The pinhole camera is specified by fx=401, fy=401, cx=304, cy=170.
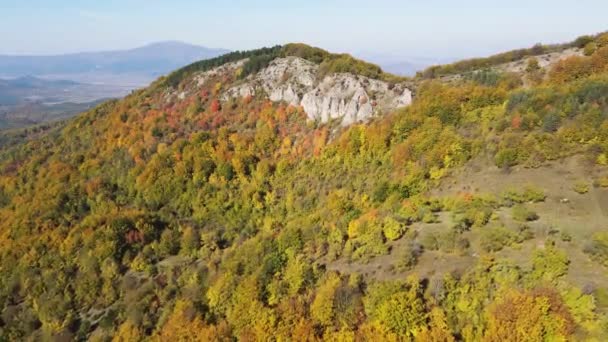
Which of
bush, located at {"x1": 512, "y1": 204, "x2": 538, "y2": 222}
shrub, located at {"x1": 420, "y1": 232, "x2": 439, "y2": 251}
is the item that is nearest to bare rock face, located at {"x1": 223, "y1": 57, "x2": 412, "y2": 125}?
bush, located at {"x1": 512, "y1": 204, "x2": 538, "y2": 222}

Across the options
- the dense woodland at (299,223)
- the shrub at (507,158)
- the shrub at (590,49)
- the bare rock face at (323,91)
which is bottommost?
the dense woodland at (299,223)

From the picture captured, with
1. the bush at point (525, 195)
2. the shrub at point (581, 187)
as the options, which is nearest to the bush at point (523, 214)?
the bush at point (525, 195)

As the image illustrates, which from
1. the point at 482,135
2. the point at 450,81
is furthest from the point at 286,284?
the point at 450,81

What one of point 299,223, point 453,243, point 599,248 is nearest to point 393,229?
point 453,243

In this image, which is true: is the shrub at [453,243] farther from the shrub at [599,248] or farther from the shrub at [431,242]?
the shrub at [599,248]

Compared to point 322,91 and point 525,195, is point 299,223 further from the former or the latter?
point 322,91

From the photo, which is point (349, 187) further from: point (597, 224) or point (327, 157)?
point (597, 224)

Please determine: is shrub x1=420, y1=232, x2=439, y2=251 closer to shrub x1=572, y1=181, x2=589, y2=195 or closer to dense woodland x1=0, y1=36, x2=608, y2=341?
dense woodland x1=0, y1=36, x2=608, y2=341

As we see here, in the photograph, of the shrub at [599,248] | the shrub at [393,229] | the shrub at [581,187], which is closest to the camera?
the shrub at [599,248]
